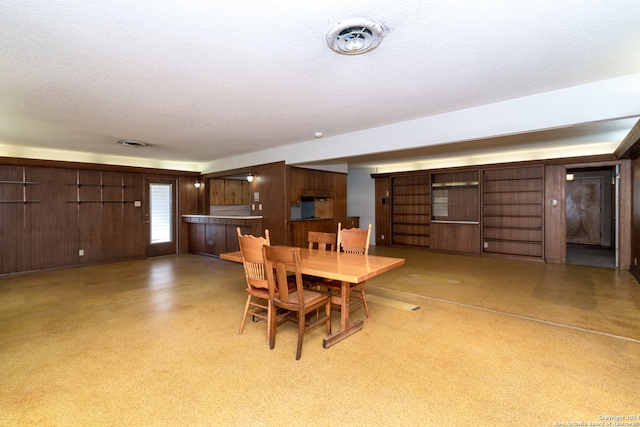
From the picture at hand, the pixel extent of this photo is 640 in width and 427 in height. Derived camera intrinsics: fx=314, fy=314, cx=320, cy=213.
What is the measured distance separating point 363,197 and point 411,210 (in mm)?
1623

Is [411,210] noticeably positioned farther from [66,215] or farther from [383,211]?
[66,215]

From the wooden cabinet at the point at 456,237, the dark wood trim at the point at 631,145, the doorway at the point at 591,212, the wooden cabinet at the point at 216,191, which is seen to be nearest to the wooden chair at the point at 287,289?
the dark wood trim at the point at 631,145

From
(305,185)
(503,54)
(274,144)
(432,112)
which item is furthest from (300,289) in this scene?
(305,185)

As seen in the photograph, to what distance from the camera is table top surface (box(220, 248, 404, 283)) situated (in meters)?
2.51

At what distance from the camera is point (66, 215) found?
6410 millimetres

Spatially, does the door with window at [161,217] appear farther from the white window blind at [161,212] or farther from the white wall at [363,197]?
the white wall at [363,197]

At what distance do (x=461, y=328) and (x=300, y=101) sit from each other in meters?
2.96

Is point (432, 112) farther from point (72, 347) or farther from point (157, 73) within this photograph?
point (72, 347)

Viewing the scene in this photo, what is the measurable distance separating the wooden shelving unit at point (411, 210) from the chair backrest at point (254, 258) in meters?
6.38

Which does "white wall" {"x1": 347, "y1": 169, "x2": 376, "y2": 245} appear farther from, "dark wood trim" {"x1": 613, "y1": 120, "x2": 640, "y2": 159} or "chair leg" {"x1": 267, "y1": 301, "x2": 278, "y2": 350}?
"chair leg" {"x1": 267, "y1": 301, "x2": 278, "y2": 350}

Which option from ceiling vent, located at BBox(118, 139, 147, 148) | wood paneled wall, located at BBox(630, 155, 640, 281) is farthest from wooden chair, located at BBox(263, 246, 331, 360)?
wood paneled wall, located at BBox(630, 155, 640, 281)

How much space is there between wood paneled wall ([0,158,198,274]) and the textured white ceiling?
2.20 meters

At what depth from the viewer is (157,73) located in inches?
Result: 110

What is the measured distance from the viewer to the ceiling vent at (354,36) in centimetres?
205
